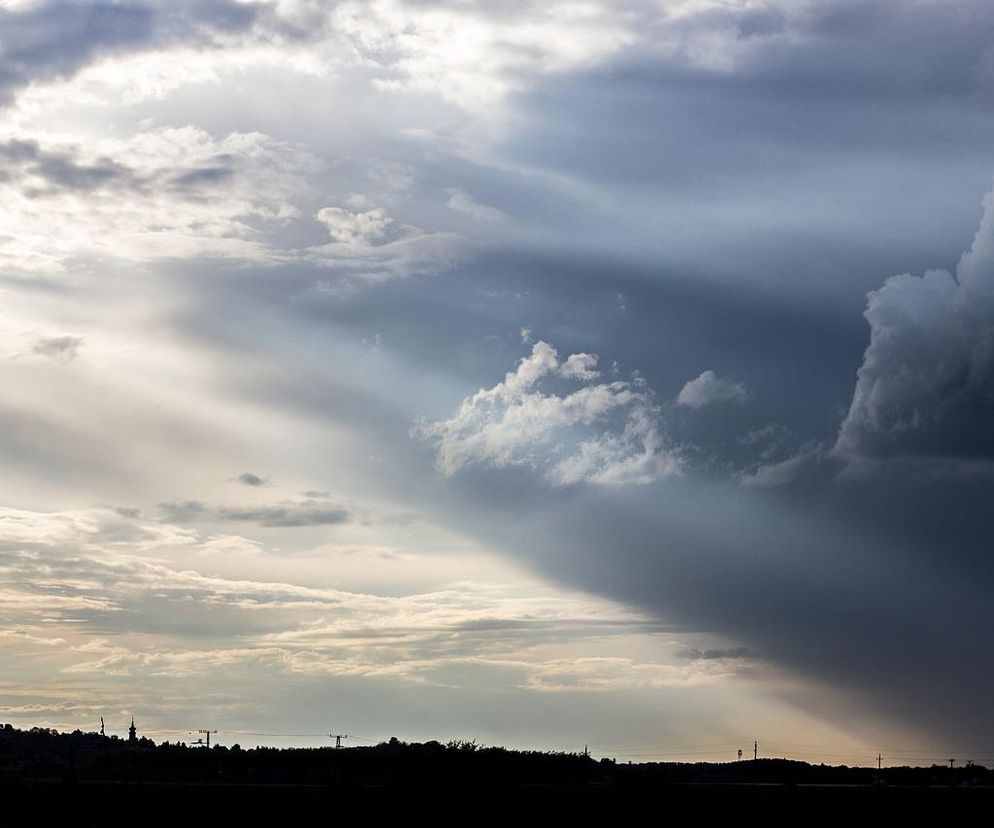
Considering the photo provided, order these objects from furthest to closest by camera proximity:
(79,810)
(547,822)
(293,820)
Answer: (79,810)
(293,820)
(547,822)

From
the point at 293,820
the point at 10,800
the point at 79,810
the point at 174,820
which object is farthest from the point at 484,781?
the point at 10,800

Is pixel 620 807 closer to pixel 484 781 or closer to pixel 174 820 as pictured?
pixel 484 781

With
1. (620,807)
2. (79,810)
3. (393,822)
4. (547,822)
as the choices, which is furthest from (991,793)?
(79,810)

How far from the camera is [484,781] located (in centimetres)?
13725

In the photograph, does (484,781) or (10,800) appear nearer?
(484,781)

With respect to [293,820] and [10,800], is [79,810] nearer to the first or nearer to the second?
[10,800]

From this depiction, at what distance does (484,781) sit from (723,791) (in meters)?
39.8

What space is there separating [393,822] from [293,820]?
15.7 m

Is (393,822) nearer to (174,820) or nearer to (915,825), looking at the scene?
(174,820)

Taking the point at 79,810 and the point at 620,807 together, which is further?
the point at 79,810

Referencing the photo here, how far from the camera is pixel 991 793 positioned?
164 m

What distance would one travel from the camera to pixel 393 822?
13112 cm

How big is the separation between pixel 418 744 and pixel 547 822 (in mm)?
23591

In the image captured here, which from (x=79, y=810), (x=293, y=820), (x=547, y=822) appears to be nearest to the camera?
(x=547, y=822)
